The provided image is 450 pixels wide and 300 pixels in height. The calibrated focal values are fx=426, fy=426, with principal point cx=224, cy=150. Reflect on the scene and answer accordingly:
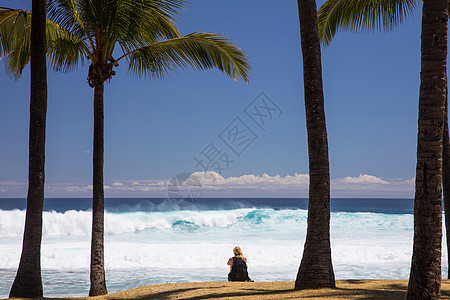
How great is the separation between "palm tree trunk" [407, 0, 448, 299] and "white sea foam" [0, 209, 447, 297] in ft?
32.0

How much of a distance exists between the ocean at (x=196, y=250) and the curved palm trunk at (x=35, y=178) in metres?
4.43

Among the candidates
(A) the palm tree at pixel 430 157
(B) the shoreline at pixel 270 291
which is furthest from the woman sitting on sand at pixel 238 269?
(A) the palm tree at pixel 430 157

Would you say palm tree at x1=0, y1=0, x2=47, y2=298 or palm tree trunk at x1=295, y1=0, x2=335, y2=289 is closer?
palm tree trunk at x1=295, y1=0, x2=335, y2=289

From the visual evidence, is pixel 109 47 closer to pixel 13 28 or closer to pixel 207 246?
pixel 13 28

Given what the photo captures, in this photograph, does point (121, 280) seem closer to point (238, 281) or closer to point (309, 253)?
point (238, 281)

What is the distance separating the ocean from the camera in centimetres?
1487

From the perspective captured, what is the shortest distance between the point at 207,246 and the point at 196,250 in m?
1.59

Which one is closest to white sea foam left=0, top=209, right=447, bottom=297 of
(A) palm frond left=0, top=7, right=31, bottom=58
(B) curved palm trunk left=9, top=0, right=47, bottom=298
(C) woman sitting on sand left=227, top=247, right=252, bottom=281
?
(C) woman sitting on sand left=227, top=247, right=252, bottom=281

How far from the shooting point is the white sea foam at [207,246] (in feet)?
51.9

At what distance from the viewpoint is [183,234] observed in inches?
1211

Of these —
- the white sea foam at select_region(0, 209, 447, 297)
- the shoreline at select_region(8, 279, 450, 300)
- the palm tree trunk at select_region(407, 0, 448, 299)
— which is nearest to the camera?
the palm tree trunk at select_region(407, 0, 448, 299)

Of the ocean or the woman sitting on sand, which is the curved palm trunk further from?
the ocean

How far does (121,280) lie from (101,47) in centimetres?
806

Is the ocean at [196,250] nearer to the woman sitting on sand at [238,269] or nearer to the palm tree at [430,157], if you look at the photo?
the woman sitting on sand at [238,269]
